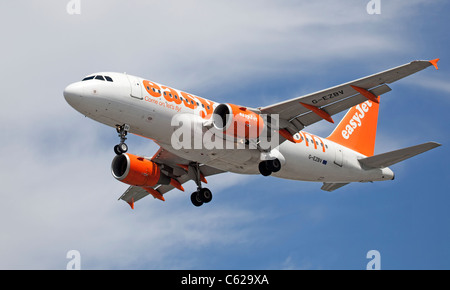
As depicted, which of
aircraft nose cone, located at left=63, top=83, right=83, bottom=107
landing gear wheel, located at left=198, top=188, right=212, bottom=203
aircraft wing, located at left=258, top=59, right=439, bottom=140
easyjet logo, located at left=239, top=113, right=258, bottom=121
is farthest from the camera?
landing gear wheel, located at left=198, top=188, right=212, bottom=203

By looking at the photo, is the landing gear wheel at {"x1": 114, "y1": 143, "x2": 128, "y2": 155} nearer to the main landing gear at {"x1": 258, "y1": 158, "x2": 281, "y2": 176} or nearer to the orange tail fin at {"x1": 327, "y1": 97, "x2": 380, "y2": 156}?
the main landing gear at {"x1": 258, "y1": 158, "x2": 281, "y2": 176}

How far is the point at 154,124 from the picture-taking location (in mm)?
37719

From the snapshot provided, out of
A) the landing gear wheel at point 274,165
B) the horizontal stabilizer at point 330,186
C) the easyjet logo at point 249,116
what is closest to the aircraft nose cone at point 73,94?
the easyjet logo at point 249,116

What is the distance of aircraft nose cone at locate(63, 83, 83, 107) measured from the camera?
36094 millimetres

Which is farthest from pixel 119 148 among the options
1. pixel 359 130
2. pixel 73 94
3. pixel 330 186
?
pixel 359 130

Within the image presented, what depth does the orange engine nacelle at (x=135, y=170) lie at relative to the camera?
140ft

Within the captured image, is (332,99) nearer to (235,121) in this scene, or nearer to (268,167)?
(268,167)

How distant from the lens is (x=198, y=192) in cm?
4378

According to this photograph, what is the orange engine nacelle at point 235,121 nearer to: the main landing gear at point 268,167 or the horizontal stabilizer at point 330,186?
the main landing gear at point 268,167

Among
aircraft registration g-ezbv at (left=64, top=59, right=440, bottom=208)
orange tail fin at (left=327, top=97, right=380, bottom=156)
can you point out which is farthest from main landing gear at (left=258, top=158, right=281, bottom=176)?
orange tail fin at (left=327, top=97, right=380, bottom=156)

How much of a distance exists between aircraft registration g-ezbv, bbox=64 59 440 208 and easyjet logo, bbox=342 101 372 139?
0.75 feet

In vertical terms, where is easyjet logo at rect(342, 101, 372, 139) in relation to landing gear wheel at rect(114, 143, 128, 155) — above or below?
above

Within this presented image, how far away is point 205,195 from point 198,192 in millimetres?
457

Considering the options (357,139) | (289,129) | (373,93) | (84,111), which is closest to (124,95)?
(84,111)
